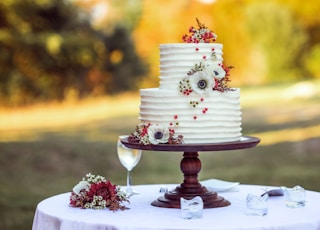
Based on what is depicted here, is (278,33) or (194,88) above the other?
(278,33)

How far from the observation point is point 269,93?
8.06 m

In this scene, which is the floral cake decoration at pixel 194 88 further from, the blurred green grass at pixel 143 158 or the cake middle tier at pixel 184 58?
the blurred green grass at pixel 143 158

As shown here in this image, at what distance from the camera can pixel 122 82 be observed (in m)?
8.22

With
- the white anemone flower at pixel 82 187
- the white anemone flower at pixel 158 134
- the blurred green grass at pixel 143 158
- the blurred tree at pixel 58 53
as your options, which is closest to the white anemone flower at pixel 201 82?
the white anemone flower at pixel 158 134

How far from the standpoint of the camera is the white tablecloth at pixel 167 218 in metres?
2.63

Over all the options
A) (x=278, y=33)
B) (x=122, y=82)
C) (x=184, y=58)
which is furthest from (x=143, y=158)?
(x=184, y=58)

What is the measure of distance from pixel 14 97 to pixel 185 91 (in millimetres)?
5379

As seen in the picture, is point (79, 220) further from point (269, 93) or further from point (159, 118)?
point (269, 93)

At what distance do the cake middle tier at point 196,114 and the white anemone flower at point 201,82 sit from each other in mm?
28

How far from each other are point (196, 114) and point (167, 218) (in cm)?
44

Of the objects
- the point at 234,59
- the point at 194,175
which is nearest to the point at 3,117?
the point at 234,59

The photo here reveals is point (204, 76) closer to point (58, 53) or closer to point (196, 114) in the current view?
point (196, 114)

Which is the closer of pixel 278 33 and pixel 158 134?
pixel 158 134

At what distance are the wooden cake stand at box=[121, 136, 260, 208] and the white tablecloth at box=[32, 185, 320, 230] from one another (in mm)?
52
